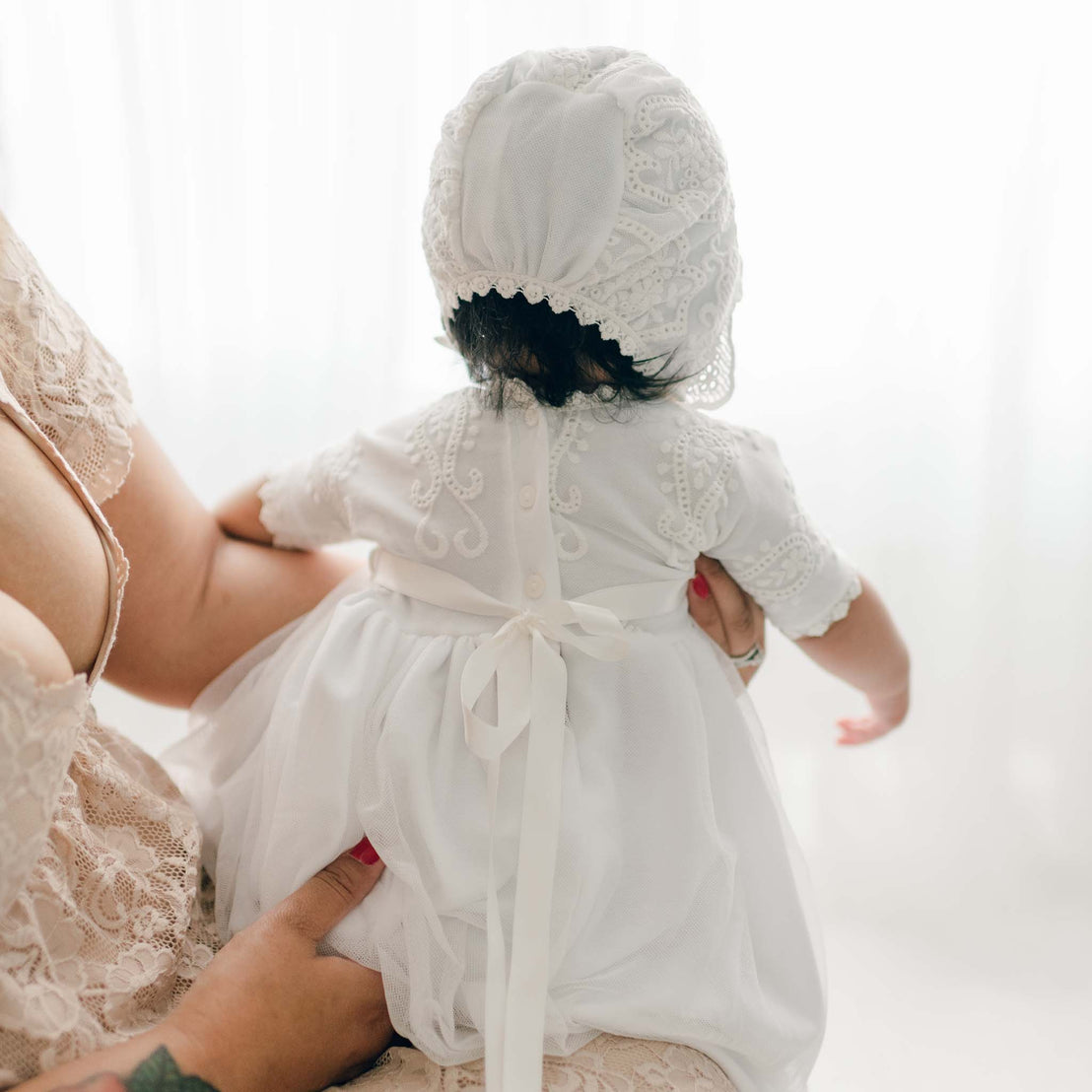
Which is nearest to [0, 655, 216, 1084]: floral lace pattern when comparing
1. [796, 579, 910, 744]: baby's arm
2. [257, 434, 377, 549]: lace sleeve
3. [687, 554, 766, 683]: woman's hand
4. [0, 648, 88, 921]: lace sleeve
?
Result: [0, 648, 88, 921]: lace sleeve

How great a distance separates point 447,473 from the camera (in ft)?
2.97

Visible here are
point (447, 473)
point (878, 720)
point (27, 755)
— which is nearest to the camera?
point (27, 755)

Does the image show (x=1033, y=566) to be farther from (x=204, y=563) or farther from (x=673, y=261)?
(x=204, y=563)

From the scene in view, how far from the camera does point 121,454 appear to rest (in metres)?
0.89

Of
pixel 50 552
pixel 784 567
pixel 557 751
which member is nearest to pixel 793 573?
pixel 784 567

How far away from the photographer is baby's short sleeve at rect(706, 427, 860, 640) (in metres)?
0.89

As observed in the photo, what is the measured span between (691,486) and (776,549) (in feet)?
0.32

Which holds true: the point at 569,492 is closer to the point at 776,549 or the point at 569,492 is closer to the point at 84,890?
the point at 776,549

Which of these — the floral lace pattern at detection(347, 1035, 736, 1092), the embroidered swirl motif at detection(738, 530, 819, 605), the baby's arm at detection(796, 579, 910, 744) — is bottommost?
the floral lace pattern at detection(347, 1035, 736, 1092)

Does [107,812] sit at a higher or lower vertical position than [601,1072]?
higher

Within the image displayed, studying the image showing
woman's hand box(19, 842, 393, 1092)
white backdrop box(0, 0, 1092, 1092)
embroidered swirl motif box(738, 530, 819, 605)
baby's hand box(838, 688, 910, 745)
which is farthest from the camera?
white backdrop box(0, 0, 1092, 1092)

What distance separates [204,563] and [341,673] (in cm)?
21

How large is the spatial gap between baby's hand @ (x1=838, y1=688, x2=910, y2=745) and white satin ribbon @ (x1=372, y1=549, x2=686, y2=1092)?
12.5 inches

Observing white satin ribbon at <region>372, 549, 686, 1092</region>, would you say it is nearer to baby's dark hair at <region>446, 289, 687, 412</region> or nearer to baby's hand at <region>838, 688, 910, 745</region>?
baby's dark hair at <region>446, 289, 687, 412</region>
